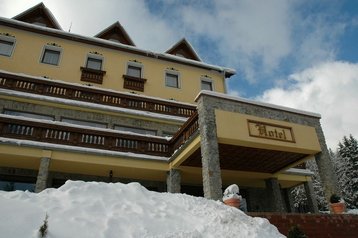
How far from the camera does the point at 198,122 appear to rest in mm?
12219

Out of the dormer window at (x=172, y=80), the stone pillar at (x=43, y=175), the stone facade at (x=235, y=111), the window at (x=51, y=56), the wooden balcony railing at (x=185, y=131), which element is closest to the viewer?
the stone facade at (x=235, y=111)

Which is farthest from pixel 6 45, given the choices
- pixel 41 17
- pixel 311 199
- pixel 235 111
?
pixel 311 199

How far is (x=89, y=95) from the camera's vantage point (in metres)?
17.5

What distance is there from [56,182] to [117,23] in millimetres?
13205

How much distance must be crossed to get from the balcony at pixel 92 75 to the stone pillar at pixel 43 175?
769 cm

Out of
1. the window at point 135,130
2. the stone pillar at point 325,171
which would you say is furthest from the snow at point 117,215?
the window at point 135,130

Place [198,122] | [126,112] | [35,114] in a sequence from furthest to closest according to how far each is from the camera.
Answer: [126,112]
[35,114]
[198,122]

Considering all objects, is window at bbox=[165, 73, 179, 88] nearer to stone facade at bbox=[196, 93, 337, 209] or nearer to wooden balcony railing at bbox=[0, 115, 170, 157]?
wooden balcony railing at bbox=[0, 115, 170, 157]

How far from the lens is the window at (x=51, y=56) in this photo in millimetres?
19581

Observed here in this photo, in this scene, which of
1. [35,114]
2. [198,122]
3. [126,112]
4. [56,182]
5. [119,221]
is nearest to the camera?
[119,221]

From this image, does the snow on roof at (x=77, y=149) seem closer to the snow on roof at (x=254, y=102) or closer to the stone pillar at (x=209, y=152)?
the stone pillar at (x=209, y=152)

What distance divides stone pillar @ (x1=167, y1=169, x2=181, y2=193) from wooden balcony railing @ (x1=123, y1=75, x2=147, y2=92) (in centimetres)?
763

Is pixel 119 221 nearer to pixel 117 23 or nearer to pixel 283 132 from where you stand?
pixel 283 132

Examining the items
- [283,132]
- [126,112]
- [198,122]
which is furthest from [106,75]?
[283,132]
